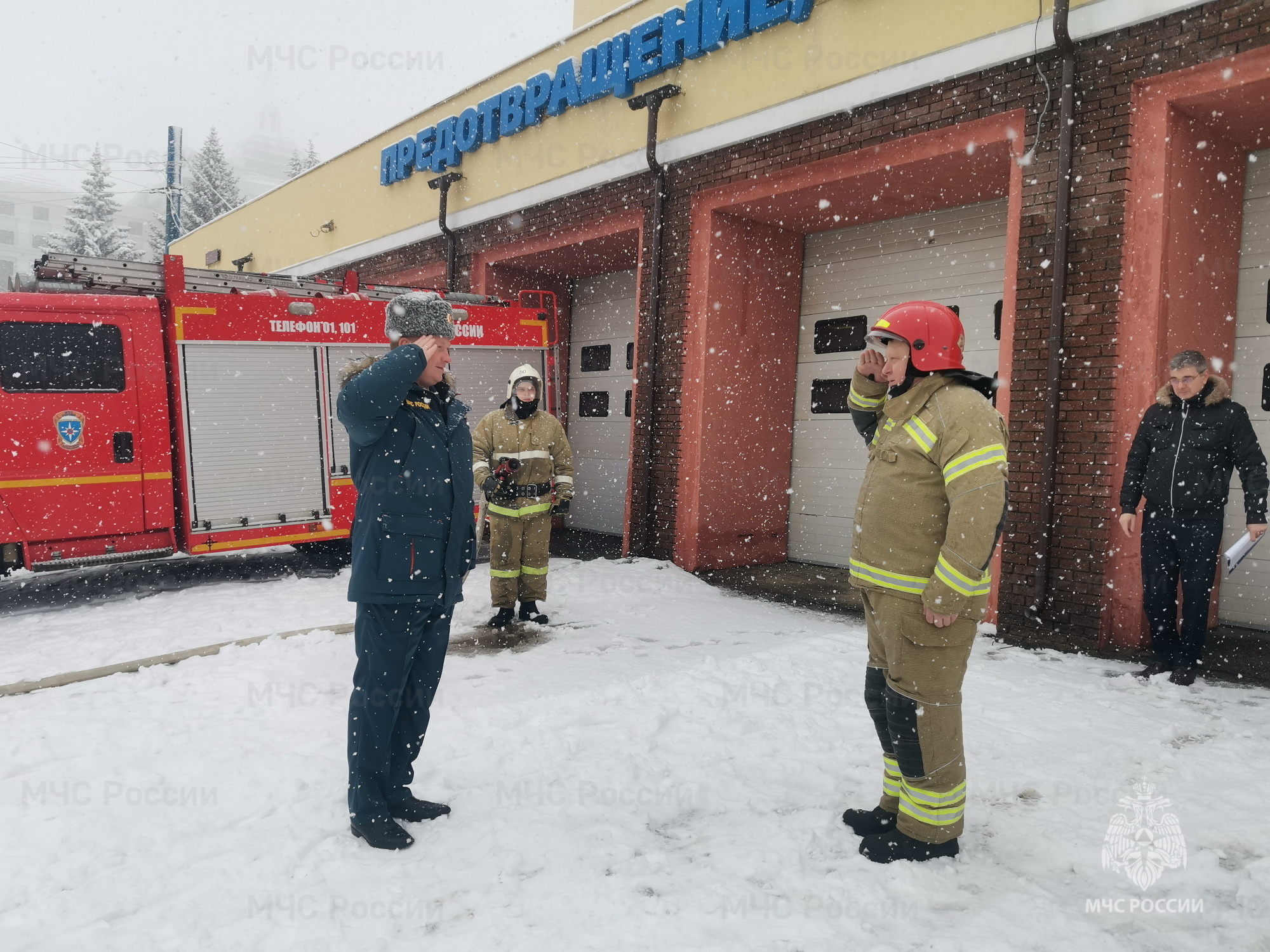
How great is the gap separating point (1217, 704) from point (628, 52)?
8693 mm

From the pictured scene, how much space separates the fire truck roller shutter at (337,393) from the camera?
866 cm

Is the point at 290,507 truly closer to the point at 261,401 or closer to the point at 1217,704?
the point at 261,401

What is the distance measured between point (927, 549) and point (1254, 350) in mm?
5398

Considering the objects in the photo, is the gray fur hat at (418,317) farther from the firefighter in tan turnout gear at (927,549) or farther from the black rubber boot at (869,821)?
the black rubber boot at (869,821)

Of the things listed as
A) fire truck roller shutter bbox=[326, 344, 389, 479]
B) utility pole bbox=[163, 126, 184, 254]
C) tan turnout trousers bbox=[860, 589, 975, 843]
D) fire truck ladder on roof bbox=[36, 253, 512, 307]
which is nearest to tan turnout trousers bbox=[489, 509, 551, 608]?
fire truck ladder on roof bbox=[36, 253, 512, 307]

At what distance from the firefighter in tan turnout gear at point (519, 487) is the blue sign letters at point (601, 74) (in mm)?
4695

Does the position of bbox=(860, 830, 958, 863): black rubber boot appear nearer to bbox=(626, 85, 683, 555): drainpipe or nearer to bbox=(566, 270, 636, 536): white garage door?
bbox=(626, 85, 683, 555): drainpipe

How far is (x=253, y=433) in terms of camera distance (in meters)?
8.26

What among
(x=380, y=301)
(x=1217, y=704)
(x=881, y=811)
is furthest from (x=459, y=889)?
(x=380, y=301)

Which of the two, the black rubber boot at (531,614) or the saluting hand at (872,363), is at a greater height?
the saluting hand at (872,363)

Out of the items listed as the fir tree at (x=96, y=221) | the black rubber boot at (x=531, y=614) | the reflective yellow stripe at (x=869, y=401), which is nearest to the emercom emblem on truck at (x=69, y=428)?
the black rubber boot at (x=531, y=614)

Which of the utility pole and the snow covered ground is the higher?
the utility pole

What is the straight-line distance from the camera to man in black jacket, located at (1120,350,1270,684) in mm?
5008

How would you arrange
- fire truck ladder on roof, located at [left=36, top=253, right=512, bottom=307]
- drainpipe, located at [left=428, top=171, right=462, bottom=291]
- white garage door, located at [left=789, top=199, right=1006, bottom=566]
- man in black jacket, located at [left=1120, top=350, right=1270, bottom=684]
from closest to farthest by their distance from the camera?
man in black jacket, located at [left=1120, top=350, right=1270, bottom=684]
fire truck ladder on roof, located at [left=36, top=253, right=512, bottom=307]
white garage door, located at [left=789, top=199, right=1006, bottom=566]
drainpipe, located at [left=428, top=171, right=462, bottom=291]
